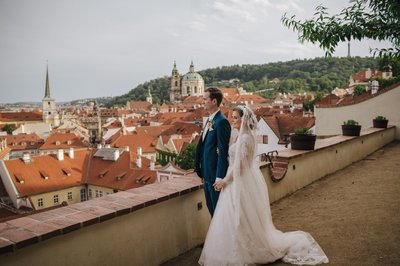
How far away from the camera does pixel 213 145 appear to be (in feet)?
Answer: 10.5

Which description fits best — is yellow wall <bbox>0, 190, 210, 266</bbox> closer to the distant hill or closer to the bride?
the bride

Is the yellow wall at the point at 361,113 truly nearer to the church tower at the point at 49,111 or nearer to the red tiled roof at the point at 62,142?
the red tiled roof at the point at 62,142

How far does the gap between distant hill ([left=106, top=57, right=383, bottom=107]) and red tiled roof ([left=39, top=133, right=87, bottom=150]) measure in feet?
187

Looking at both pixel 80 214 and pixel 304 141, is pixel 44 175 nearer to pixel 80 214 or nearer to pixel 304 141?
pixel 304 141

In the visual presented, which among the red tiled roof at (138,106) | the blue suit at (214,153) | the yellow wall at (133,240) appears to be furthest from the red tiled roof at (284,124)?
the red tiled roof at (138,106)

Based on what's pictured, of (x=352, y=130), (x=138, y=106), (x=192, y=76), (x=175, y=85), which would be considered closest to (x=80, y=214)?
(x=352, y=130)

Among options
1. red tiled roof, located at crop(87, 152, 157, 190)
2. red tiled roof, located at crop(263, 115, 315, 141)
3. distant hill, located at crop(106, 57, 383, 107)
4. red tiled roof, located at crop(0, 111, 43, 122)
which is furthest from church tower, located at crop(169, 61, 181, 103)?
red tiled roof, located at crop(263, 115, 315, 141)

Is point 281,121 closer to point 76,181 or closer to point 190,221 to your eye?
point 76,181

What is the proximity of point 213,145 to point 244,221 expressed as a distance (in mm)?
746

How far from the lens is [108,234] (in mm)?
2736

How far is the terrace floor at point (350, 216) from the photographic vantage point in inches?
133

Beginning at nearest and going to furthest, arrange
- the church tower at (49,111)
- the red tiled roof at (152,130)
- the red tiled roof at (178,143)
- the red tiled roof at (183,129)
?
1. the red tiled roof at (178,143)
2. the red tiled roof at (183,129)
3. the red tiled roof at (152,130)
4. the church tower at (49,111)

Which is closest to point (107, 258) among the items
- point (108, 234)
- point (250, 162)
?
point (108, 234)

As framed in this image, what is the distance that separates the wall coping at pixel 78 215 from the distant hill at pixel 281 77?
81.2 m
